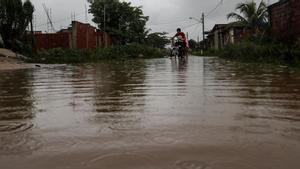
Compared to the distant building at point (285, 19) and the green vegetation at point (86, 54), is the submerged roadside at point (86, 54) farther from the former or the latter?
the distant building at point (285, 19)

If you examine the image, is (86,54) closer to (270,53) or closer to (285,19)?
(285,19)

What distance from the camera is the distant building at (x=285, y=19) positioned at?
17906 millimetres

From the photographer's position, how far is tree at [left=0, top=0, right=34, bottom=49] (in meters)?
22.8

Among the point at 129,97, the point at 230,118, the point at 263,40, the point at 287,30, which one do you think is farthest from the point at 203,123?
the point at 263,40

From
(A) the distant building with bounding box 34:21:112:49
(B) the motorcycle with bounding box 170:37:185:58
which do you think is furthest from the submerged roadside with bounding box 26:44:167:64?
(B) the motorcycle with bounding box 170:37:185:58

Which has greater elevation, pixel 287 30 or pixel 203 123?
pixel 287 30

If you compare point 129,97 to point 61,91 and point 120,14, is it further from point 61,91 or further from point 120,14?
point 120,14

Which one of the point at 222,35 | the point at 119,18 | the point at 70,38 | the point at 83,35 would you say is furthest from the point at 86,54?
the point at 222,35

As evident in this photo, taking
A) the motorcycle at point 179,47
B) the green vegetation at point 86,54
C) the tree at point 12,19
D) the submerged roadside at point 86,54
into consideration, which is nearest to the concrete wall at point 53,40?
the submerged roadside at point 86,54

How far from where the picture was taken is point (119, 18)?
159 feet

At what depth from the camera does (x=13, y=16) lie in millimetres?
23000

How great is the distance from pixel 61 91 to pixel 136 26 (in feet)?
144

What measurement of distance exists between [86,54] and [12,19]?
4889 millimetres

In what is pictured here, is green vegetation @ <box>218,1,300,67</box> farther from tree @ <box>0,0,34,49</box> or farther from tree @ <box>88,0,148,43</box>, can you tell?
tree @ <box>88,0,148,43</box>
